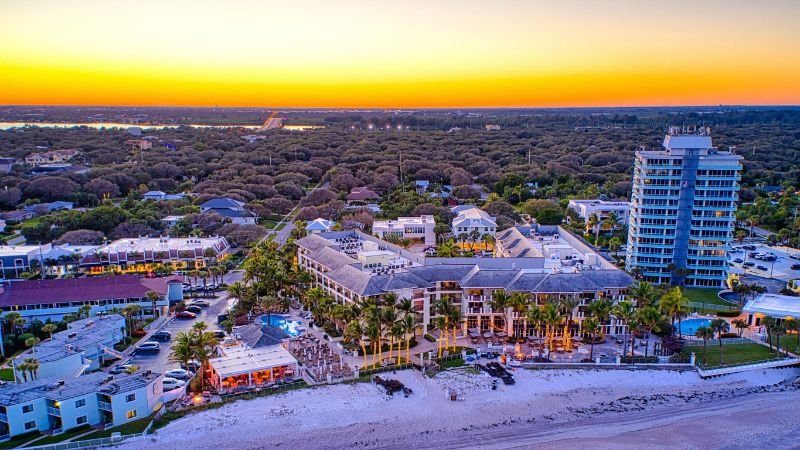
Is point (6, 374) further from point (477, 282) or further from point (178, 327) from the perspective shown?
point (477, 282)

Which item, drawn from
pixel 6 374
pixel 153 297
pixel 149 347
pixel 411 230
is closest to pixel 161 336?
pixel 149 347

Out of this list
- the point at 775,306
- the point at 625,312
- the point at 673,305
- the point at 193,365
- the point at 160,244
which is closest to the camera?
the point at 193,365

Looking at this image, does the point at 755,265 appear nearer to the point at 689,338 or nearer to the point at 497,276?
the point at 689,338

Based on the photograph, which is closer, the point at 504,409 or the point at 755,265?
the point at 504,409

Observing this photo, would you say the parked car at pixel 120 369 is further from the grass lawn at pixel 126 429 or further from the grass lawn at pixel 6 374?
the grass lawn at pixel 6 374

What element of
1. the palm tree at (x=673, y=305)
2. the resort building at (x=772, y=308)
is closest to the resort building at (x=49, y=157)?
the palm tree at (x=673, y=305)

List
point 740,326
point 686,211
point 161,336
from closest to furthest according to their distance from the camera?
1. point 740,326
2. point 161,336
3. point 686,211

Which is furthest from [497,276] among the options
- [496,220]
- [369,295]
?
[496,220]

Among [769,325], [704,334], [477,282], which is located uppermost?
[477,282]
